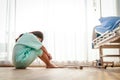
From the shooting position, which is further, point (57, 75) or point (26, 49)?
point (26, 49)

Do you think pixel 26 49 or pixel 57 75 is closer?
pixel 57 75

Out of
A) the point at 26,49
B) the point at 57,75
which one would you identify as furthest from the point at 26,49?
the point at 57,75

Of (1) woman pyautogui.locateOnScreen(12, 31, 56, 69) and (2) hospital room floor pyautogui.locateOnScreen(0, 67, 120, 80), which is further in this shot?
(1) woman pyautogui.locateOnScreen(12, 31, 56, 69)

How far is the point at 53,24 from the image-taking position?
14.9 ft

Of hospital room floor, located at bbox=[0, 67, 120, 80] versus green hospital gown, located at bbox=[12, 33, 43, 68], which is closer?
hospital room floor, located at bbox=[0, 67, 120, 80]

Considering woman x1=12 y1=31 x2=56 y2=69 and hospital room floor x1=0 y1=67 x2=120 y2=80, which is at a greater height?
woman x1=12 y1=31 x2=56 y2=69

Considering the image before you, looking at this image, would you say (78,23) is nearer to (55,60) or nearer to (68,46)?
(68,46)

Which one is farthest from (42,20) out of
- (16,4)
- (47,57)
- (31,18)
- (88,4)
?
(47,57)

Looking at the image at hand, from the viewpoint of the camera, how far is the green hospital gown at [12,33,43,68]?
273cm

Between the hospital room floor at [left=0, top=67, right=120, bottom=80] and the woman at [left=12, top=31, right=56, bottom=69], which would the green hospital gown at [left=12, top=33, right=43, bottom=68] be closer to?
the woman at [left=12, top=31, right=56, bottom=69]

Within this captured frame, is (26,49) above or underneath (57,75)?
above

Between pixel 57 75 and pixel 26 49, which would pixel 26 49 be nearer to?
pixel 26 49

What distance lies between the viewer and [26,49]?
9.05ft

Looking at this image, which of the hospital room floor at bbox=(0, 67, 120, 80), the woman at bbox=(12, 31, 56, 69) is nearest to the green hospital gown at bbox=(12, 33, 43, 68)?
the woman at bbox=(12, 31, 56, 69)
